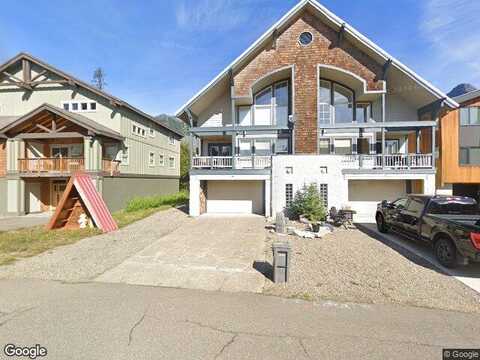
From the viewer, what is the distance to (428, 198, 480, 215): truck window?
8.00 m

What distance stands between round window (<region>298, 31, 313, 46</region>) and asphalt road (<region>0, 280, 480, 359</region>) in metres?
16.0

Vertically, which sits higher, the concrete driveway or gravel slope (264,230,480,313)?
gravel slope (264,230,480,313)

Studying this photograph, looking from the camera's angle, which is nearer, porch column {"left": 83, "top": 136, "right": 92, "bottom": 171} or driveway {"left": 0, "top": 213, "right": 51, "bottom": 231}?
driveway {"left": 0, "top": 213, "right": 51, "bottom": 231}

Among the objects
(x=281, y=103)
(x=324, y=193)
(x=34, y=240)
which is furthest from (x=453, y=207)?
(x=34, y=240)

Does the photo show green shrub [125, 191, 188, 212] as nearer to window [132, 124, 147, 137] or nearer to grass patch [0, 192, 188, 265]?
grass patch [0, 192, 188, 265]

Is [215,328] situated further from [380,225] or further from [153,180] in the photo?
[153,180]

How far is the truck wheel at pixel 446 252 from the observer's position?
6527 mm

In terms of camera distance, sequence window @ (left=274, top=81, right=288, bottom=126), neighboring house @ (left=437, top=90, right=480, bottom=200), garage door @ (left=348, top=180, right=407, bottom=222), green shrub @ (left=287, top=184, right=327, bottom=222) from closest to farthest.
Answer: green shrub @ (left=287, top=184, right=327, bottom=222)
garage door @ (left=348, top=180, right=407, bottom=222)
neighboring house @ (left=437, top=90, right=480, bottom=200)
window @ (left=274, top=81, right=288, bottom=126)

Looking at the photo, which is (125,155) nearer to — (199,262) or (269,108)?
(269,108)

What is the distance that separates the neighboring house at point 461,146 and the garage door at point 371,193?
10.5ft

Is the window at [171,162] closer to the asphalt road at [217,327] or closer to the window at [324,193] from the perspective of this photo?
the window at [324,193]

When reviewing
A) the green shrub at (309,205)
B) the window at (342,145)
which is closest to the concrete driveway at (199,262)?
the green shrub at (309,205)

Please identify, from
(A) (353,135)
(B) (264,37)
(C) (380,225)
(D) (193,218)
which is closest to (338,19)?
(B) (264,37)

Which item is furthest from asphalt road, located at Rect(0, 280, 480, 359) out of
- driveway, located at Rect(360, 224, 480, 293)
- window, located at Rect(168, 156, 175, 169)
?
window, located at Rect(168, 156, 175, 169)
